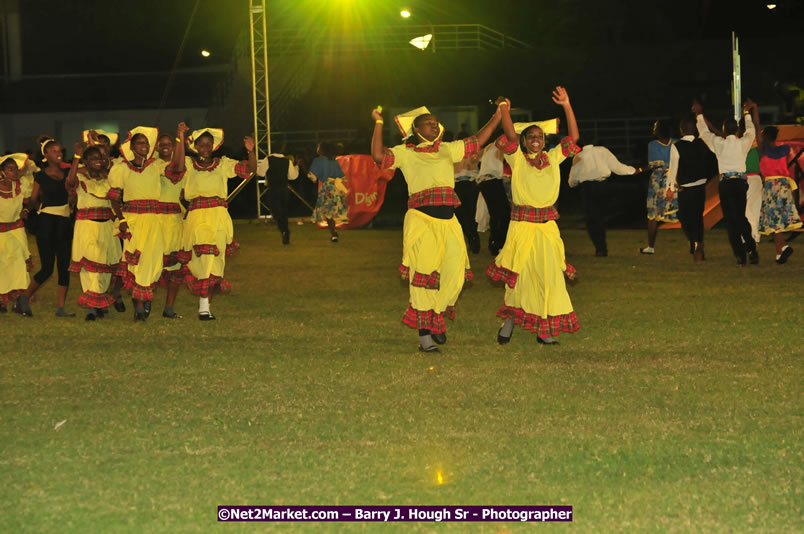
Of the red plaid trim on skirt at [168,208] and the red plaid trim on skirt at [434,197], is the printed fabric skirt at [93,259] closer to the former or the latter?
the red plaid trim on skirt at [168,208]

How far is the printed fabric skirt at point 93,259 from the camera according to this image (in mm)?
13000

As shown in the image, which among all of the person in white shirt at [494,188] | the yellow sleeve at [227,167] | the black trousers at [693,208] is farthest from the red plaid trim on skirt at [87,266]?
the black trousers at [693,208]

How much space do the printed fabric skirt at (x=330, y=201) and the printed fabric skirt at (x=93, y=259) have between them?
42.5 ft

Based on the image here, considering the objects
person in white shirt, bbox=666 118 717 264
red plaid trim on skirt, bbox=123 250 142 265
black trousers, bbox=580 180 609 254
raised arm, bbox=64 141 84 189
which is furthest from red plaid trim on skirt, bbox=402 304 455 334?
black trousers, bbox=580 180 609 254

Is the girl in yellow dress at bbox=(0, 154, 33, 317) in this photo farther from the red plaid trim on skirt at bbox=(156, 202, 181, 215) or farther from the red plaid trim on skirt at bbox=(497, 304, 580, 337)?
the red plaid trim on skirt at bbox=(497, 304, 580, 337)

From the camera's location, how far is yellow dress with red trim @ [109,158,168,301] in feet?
41.1

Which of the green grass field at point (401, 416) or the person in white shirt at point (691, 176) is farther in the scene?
the person in white shirt at point (691, 176)

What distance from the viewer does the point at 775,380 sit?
8.72 metres

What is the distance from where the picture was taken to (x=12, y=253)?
13734mm

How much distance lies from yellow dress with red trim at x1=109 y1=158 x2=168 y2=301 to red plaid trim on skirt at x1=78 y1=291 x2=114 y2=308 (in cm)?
51

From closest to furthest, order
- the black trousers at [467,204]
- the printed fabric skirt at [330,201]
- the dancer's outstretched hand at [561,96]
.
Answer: the dancer's outstretched hand at [561,96] → the black trousers at [467,204] → the printed fabric skirt at [330,201]

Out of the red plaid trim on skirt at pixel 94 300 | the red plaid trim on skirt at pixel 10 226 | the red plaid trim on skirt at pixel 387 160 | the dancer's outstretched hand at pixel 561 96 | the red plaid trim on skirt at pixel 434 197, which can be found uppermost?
the dancer's outstretched hand at pixel 561 96

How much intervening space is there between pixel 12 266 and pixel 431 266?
564 cm

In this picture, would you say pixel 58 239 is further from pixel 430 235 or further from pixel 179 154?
pixel 430 235
